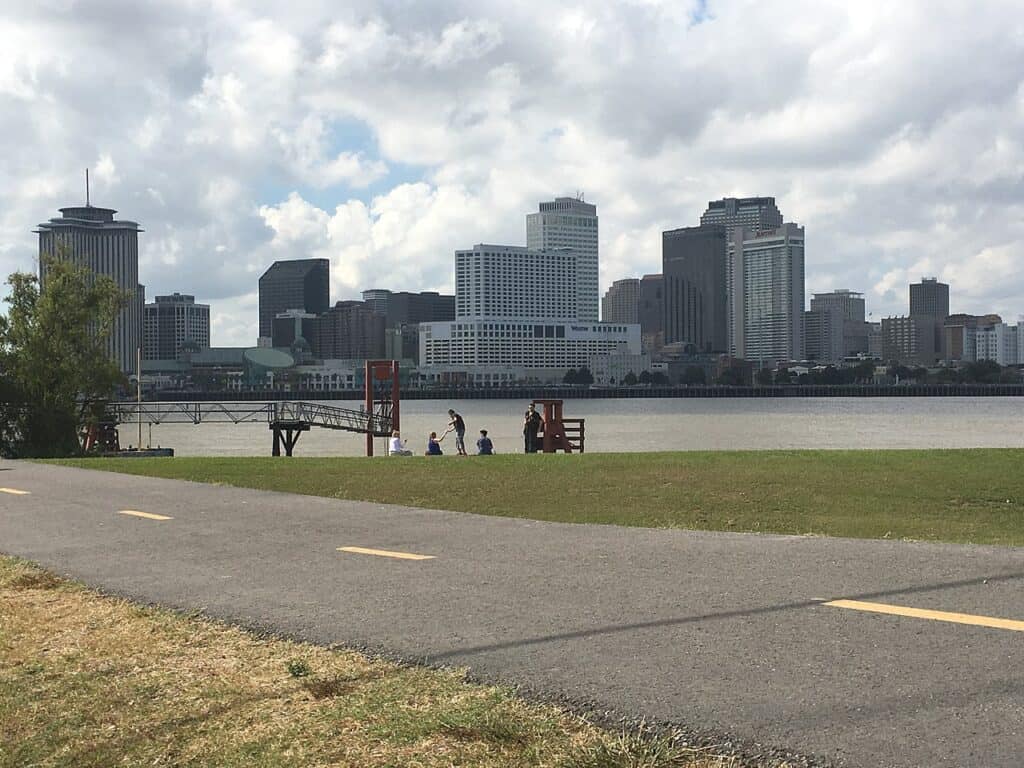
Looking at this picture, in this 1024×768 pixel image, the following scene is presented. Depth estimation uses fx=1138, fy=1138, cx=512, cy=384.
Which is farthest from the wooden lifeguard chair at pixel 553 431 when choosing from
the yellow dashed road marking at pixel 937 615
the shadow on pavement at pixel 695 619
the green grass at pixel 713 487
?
the yellow dashed road marking at pixel 937 615

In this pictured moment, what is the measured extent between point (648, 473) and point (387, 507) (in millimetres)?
6856

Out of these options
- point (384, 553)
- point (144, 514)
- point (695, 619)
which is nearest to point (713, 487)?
point (384, 553)

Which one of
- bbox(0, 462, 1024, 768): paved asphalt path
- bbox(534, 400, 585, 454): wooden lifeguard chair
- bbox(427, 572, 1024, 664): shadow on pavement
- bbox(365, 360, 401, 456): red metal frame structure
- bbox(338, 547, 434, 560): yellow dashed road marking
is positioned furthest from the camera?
bbox(365, 360, 401, 456): red metal frame structure

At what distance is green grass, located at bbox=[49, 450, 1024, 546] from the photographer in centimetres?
1564

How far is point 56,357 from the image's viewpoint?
51031mm

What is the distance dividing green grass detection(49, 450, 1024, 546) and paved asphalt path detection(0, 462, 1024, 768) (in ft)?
12.1

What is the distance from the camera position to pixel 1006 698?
5.71m

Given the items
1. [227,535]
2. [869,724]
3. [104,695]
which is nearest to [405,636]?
[104,695]

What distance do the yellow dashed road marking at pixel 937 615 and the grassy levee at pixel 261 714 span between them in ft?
9.42

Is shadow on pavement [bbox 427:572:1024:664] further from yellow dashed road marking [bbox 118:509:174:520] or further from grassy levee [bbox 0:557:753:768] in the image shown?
yellow dashed road marking [bbox 118:509:174:520]

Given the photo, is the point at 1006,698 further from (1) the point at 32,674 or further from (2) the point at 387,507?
(2) the point at 387,507

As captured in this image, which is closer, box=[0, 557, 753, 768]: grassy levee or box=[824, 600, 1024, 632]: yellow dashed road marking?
box=[0, 557, 753, 768]: grassy levee

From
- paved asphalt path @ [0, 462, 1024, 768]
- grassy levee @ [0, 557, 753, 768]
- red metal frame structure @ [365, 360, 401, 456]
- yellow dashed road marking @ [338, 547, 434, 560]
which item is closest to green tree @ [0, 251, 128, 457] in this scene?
red metal frame structure @ [365, 360, 401, 456]

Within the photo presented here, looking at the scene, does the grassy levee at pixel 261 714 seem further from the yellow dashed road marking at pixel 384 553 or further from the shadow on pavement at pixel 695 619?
the yellow dashed road marking at pixel 384 553
